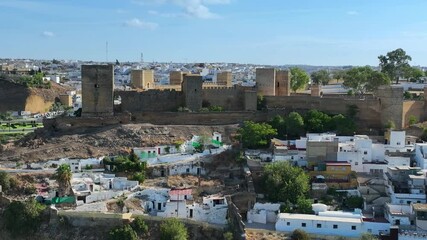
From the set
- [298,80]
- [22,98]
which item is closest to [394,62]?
[298,80]

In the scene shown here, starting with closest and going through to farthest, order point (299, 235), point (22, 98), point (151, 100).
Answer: point (299, 235), point (151, 100), point (22, 98)

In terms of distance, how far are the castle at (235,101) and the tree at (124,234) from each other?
5.74 m

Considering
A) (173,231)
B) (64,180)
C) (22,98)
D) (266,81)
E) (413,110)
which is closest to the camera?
(173,231)

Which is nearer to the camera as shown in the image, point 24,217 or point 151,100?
point 24,217

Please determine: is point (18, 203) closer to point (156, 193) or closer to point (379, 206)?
point (156, 193)

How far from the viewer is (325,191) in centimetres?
1383

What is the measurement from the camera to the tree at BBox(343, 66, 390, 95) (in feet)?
72.1

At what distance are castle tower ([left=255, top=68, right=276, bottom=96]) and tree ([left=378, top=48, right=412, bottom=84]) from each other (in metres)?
9.18

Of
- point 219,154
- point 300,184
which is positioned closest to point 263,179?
point 300,184

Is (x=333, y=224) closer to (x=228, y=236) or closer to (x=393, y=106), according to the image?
(x=228, y=236)

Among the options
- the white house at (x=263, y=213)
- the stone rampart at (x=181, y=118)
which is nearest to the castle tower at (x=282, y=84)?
the stone rampart at (x=181, y=118)

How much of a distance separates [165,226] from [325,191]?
3770 millimetres

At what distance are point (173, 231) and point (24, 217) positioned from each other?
343 cm

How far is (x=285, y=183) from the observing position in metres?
13.6
